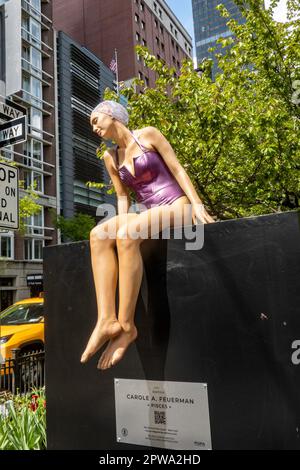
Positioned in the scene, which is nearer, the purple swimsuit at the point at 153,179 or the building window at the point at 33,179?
the purple swimsuit at the point at 153,179

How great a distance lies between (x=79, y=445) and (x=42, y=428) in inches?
33.0

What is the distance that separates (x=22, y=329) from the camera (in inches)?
327

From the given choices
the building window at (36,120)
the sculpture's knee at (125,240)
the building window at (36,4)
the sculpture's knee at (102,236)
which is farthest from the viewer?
the building window at (36,4)

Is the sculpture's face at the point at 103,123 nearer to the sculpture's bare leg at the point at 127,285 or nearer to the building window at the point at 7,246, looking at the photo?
the sculpture's bare leg at the point at 127,285

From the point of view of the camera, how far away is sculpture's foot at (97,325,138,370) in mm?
2561

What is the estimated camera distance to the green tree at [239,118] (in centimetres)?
794

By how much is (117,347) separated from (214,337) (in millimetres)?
609

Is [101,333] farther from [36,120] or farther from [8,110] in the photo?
[36,120]

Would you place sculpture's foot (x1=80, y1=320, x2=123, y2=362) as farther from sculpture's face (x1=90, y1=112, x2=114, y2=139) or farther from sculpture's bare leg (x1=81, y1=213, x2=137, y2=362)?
sculpture's face (x1=90, y1=112, x2=114, y2=139)

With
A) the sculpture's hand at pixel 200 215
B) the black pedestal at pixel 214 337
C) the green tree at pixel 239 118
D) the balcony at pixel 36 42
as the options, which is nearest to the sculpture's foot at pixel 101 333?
the black pedestal at pixel 214 337

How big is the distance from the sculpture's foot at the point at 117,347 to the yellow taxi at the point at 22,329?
5.17 meters
